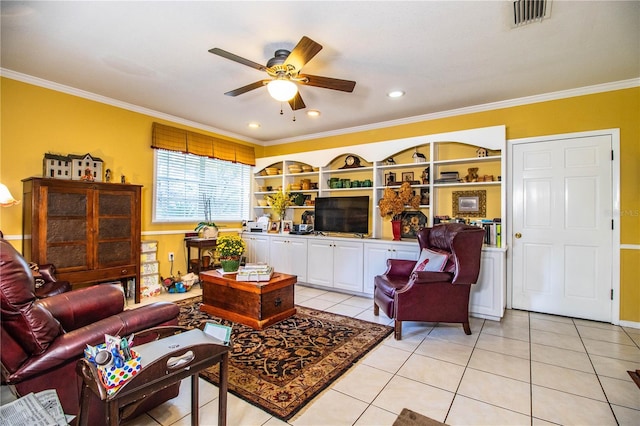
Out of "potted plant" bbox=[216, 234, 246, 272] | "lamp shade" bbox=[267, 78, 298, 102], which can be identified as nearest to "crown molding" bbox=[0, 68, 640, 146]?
"potted plant" bbox=[216, 234, 246, 272]

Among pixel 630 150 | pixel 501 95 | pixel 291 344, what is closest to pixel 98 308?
pixel 291 344

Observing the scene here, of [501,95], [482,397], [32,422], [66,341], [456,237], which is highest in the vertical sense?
[501,95]

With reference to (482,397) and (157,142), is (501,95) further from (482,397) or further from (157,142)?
(157,142)

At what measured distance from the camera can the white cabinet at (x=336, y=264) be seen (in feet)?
14.0

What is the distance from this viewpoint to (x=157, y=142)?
172 inches

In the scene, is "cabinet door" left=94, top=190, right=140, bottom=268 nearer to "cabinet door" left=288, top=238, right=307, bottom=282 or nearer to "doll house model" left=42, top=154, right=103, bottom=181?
"doll house model" left=42, top=154, right=103, bottom=181

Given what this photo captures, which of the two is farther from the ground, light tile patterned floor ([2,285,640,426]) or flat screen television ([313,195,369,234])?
flat screen television ([313,195,369,234])

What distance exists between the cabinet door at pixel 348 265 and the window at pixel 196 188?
219 cm

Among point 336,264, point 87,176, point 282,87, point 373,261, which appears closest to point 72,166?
point 87,176

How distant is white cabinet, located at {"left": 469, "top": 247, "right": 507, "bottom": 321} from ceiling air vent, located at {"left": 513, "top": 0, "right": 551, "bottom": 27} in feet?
7.13

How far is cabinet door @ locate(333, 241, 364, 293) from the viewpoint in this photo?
4.25m

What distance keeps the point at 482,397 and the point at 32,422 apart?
2.26 m

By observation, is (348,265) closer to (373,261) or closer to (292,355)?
(373,261)

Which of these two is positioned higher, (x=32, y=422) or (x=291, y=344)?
(x=32, y=422)
